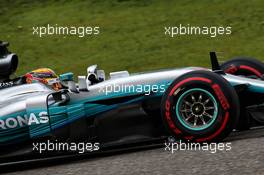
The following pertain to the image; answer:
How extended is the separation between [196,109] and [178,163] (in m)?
0.85

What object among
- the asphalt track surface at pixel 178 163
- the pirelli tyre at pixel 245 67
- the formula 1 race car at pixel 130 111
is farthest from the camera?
the pirelli tyre at pixel 245 67

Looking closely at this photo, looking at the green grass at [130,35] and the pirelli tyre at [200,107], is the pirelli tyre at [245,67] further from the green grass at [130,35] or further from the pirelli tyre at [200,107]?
the green grass at [130,35]

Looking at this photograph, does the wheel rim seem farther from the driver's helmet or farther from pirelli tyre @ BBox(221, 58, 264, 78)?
the driver's helmet

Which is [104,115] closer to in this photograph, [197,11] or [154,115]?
[154,115]

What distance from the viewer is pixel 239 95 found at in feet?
20.3

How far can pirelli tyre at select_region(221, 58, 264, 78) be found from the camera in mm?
7293

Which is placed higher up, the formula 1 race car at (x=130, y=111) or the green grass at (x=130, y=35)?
the green grass at (x=130, y=35)

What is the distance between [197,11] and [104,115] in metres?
12.3

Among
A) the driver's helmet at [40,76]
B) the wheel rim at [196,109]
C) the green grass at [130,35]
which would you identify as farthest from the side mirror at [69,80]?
the green grass at [130,35]

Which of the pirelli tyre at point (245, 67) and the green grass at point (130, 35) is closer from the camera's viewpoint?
the pirelli tyre at point (245, 67)

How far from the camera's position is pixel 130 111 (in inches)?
240

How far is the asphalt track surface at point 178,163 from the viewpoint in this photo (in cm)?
469

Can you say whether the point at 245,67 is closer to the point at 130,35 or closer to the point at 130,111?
the point at 130,111

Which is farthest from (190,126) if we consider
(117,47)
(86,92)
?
(117,47)
